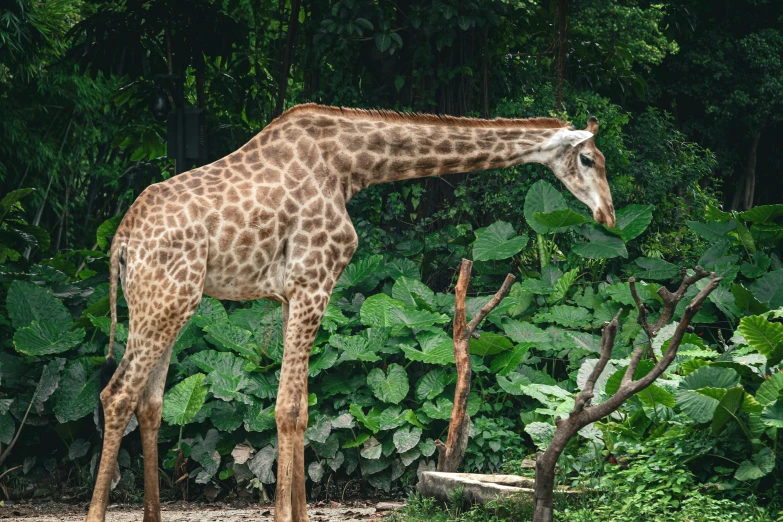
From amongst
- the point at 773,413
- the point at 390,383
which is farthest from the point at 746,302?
the point at 390,383

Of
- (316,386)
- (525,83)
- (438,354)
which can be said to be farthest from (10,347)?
(525,83)

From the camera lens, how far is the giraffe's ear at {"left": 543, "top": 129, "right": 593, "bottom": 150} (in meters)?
5.89

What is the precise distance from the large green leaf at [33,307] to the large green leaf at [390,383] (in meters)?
2.50

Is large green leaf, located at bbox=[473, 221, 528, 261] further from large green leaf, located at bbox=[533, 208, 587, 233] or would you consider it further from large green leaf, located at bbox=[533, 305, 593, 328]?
large green leaf, located at bbox=[533, 305, 593, 328]

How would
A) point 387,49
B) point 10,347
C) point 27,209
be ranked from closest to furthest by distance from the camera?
point 10,347, point 387,49, point 27,209

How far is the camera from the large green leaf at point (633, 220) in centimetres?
836

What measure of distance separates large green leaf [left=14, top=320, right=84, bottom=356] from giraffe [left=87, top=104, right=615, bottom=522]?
6.17ft

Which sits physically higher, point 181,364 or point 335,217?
point 335,217

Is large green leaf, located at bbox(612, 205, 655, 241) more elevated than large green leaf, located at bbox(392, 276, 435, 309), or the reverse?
large green leaf, located at bbox(612, 205, 655, 241)

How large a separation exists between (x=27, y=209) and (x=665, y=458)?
437 inches

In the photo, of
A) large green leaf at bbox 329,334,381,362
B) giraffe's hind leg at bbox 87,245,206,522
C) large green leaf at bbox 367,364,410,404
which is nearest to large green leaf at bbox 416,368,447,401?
large green leaf at bbox 367,364,410,404

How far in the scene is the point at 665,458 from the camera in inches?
235

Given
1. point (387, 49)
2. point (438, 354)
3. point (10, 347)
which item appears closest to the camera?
point (438, 354)

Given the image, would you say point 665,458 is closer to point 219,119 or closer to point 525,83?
point 525,83
